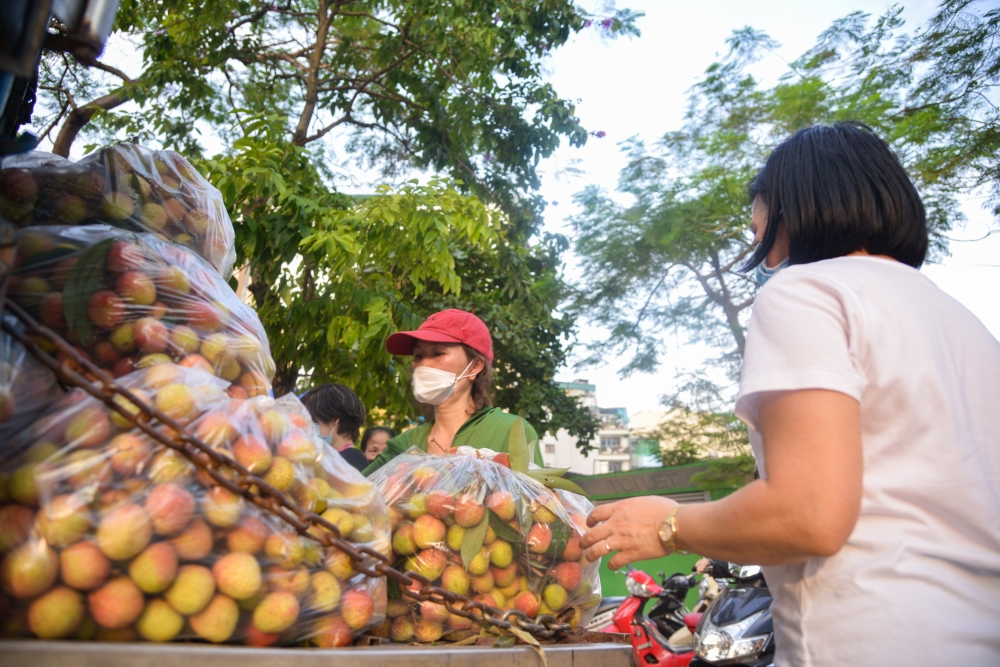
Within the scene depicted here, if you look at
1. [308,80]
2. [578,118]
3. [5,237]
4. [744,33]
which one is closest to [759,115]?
[744,33]

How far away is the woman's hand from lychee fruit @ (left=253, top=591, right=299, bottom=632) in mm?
596

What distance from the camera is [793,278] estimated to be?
1259mm

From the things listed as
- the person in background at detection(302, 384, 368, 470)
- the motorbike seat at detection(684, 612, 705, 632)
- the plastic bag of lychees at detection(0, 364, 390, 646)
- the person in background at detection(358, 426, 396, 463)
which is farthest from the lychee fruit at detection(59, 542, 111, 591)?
the motorbike seat at detection(684, 612, 705, 632)

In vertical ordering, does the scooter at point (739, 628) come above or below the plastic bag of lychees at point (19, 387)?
below

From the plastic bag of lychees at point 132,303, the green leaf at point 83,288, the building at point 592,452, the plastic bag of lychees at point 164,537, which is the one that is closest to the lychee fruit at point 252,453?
the plastic bag of lychees at point 164,537

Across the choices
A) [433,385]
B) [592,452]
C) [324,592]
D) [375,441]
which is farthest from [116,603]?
[592,452]

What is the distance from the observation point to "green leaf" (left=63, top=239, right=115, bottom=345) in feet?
4.03

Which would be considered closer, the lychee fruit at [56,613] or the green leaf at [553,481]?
the lychee fruit at [56,613]

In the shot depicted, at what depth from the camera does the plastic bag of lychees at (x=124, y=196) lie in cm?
136

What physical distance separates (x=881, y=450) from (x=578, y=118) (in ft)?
20.2

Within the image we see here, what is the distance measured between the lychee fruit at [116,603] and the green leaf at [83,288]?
42cm

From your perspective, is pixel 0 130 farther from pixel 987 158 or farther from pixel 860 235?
pixel 987 158

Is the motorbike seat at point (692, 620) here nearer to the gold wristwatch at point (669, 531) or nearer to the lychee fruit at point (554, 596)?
the lychee fruit at point (554, 596)

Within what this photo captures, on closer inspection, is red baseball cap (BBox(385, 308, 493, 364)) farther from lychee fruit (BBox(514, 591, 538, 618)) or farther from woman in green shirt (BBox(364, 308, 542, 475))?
lychee fruit (BBox(514, 591, 538, 618))
